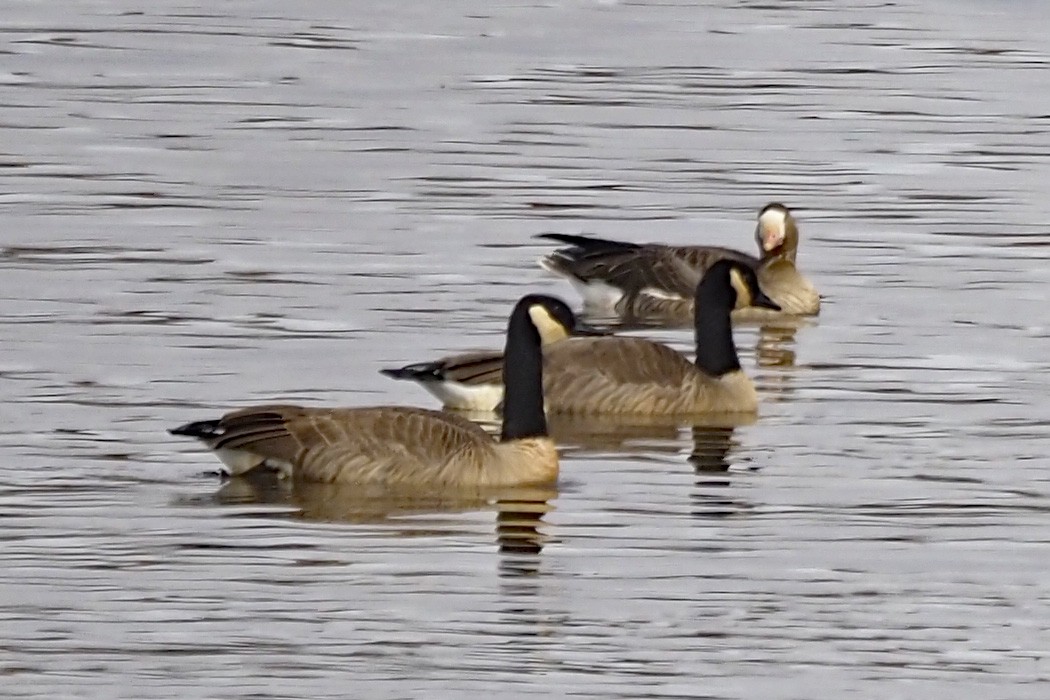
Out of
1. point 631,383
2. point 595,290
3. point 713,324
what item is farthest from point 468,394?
point 595,290

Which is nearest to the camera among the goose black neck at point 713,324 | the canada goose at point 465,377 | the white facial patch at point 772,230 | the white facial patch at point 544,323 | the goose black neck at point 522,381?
the goose black neck at point 522,381

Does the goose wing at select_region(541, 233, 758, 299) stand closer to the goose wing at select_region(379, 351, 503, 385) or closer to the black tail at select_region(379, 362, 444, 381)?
the goose wing at select_region(379, 351, 503, 385)

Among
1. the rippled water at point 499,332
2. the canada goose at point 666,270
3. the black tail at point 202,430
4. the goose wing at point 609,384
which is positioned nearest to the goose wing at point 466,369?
the rippled water at point 499,332

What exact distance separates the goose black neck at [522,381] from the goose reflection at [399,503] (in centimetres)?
37

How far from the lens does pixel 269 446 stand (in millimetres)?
14281

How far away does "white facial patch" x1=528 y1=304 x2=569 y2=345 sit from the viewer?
15.1 meters

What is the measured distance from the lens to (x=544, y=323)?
49.6 ft

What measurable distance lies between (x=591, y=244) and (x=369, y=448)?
23.7 ft

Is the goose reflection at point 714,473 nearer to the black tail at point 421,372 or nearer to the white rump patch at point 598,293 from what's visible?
the black tail at point 421,372

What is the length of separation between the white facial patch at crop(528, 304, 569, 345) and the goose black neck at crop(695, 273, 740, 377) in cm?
259

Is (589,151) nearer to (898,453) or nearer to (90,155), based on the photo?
(90,155)

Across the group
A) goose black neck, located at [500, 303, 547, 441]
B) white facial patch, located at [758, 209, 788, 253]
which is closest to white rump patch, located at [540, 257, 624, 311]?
white facial patch, located at [758, 209, 788, 253]

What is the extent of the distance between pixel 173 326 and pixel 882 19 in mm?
20555

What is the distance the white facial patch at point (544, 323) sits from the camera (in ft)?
49.4
